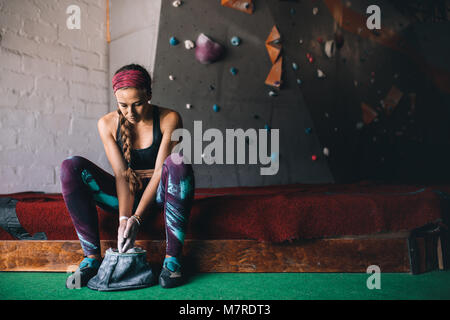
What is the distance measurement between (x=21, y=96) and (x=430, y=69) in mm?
2756

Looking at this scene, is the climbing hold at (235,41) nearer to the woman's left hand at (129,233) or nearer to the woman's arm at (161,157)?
the woman's arm at (161,157)

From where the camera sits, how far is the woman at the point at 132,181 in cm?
117

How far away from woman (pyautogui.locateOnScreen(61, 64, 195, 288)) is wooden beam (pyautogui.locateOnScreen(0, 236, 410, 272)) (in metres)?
0.13

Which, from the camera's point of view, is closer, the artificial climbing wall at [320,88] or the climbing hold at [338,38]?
the artificial climbing wall at [320,88]

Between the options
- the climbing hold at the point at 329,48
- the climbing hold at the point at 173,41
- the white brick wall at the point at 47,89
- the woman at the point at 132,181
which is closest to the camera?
the woman at the point at 132,181

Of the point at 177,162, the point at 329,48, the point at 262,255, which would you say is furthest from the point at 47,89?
A: the point at 329,48

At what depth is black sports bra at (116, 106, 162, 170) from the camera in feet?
4.30

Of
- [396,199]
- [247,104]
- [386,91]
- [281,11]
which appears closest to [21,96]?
[247,104]

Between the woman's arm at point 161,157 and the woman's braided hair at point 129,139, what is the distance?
6 cm

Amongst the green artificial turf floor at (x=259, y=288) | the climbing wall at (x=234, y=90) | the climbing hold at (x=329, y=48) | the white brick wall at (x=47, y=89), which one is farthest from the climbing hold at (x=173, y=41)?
the green artificial turf floor at (x=259, y=288)
